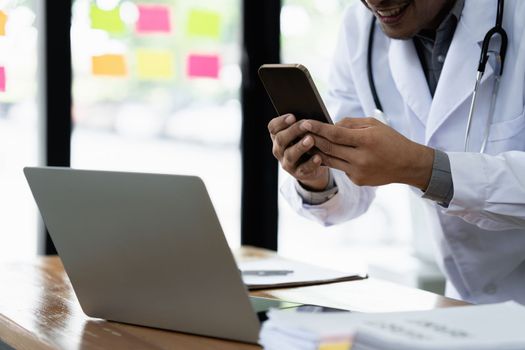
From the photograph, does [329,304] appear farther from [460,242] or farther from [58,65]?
[58,65]

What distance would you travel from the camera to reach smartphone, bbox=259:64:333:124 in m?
1.16

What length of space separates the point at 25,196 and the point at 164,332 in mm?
2009

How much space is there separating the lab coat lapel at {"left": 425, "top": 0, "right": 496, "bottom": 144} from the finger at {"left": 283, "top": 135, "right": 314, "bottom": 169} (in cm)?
33

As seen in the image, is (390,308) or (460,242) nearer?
(390,308)

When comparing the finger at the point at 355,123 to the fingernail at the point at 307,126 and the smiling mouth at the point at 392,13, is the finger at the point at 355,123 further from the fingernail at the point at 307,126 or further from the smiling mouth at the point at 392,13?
the smiling mouth at the point at 392,13

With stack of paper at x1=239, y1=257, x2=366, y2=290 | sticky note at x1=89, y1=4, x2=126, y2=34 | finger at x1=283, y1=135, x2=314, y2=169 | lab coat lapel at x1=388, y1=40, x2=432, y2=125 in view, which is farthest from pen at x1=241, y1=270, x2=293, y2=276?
sticky note at x1=89, y1=4, x2=126, y2=34

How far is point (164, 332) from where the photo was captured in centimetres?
107

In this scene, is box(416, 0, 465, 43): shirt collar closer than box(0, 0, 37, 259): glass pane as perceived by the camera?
Yes

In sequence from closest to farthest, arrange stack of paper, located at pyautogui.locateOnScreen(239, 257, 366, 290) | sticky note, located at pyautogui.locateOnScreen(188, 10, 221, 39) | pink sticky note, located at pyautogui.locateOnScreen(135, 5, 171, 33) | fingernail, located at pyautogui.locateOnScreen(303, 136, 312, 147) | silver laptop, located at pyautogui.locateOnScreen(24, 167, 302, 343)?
silver laptop, located at pyautogui.locateOnScreen(24, 167, 302, 343), fingernail, located at pyautogui.locateOnScreen(303, 136, 312, 147), stack of paper, located at pyautogui.locateOnScreen(239, 257, 366, 290), pink sticky note, located at pyautogui.locateOnScreen(135, 5, 171, 33), sticky note, located at pyautogui.locateOnScreen(188, 10, 221, 39)

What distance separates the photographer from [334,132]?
124 centimetres

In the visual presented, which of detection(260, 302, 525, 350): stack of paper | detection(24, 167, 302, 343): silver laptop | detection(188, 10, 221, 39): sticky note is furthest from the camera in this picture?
detection(188, 10, 221, 39): sticky note

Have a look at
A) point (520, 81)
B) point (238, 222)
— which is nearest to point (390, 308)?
point (520, 81)

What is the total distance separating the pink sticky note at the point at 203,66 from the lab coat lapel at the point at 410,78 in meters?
1.70

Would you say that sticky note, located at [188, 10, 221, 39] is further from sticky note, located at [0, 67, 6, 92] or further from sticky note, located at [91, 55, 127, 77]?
sticky note, located at [0, 67, 6, 92]
